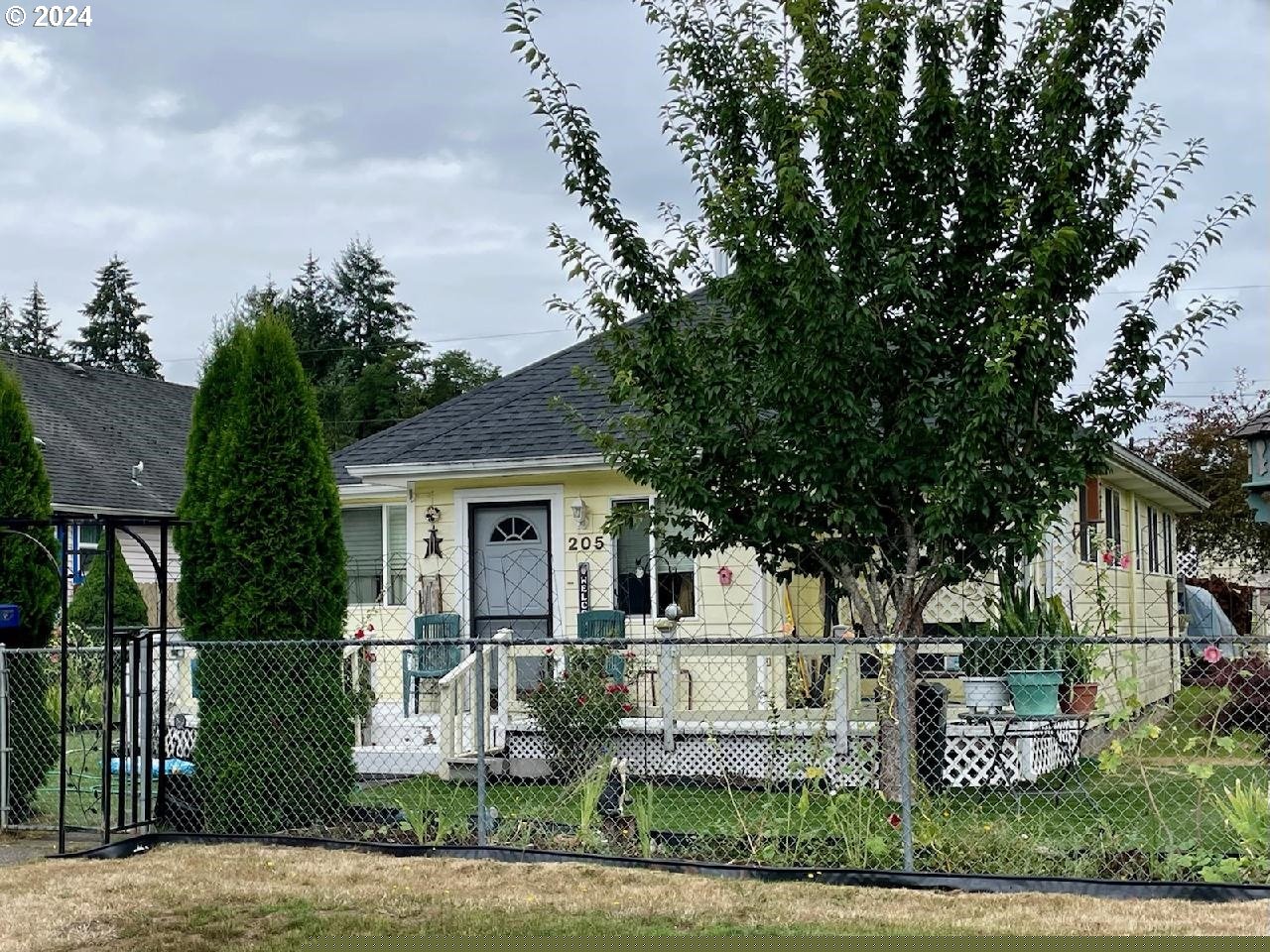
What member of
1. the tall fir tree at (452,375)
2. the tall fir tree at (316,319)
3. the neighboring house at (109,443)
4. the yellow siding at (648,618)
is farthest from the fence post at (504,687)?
the tall fir tree at (316,319)

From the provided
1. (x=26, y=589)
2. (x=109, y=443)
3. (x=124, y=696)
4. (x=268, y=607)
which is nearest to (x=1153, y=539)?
(x=268, y=607)

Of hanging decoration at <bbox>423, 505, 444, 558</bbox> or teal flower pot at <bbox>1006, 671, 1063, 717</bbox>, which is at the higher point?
hanging decoration at <bbox>423, 505, 444, 558</bbox>

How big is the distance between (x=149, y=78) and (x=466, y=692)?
341 inches

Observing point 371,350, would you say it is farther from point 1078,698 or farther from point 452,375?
point 1078,698

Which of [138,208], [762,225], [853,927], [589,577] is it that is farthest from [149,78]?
[138,208]

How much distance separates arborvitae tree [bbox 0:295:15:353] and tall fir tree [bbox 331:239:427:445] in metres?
15.0

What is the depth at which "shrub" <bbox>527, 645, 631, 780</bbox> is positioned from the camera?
35.0 ft

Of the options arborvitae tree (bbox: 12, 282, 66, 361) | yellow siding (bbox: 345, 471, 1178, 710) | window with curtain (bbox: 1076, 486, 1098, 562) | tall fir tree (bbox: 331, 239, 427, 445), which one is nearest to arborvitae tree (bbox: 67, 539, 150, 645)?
yellow siding (bbox: 345, 471, 1178, 710)

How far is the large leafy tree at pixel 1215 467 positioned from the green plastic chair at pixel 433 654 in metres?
19.5

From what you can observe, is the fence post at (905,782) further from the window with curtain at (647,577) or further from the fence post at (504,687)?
the window with curtain at (647,577)

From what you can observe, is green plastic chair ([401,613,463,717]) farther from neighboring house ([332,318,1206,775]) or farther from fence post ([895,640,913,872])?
fence post ([895,640,913,872])

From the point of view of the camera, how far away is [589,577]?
43.6 ft

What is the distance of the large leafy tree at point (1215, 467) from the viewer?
28.2 metres

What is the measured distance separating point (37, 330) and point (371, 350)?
58.0 feet
